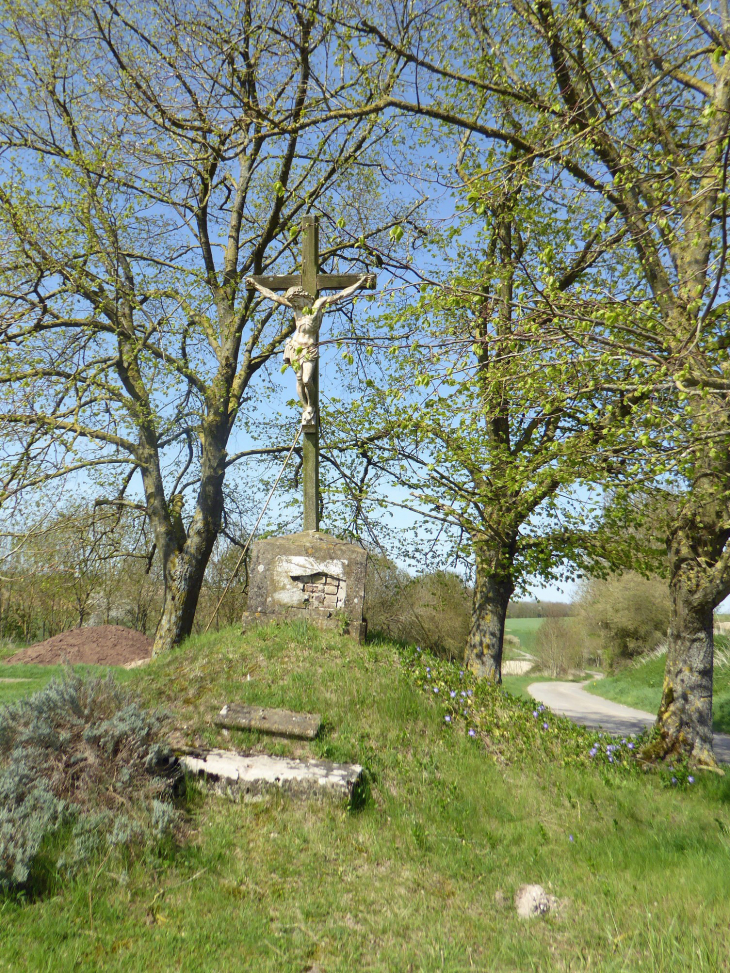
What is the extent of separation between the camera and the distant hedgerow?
11.9 feet

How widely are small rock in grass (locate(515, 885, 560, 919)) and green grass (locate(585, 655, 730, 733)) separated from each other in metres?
11.0

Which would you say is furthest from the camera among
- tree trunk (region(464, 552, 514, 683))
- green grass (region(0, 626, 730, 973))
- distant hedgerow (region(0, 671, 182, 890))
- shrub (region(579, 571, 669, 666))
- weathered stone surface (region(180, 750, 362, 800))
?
shrub (region(579, 571, 669, 666))

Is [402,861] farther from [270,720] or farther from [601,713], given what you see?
[601,713]

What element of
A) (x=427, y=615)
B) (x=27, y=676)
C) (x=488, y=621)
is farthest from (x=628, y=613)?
(x=27, y=676)

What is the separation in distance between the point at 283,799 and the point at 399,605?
37.3 feet

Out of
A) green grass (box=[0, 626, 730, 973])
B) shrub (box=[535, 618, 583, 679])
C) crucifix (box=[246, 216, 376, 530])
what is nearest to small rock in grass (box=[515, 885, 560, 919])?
green grass (box=[0, 626, 730, 973])

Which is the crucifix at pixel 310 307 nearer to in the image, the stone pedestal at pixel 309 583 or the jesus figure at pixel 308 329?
the jesus figure at pixel 308 329

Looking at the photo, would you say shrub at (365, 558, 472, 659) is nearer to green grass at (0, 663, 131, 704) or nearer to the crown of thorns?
green grass at (0, 663, 131, 704)

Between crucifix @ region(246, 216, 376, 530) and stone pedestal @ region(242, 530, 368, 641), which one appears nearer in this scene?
stone pedestal @ region(242, 530, 368, 641)

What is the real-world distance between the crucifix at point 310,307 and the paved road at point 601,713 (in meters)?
5.12

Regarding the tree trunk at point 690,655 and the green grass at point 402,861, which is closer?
the green grass at point 402,861

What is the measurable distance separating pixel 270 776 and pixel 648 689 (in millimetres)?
16244

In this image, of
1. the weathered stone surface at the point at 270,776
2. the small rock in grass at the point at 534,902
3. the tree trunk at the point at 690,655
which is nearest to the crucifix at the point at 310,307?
the weathered stone surface at the point at 270,776

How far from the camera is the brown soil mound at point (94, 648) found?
45.2 feet
